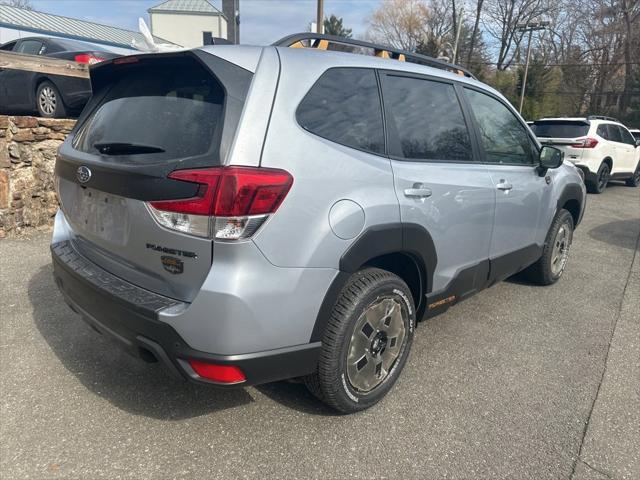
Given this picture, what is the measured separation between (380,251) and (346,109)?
0.72 meters

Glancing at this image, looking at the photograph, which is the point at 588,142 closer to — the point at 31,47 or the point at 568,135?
the point at 568,135

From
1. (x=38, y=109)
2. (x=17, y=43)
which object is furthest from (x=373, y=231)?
(x=17, y=43)

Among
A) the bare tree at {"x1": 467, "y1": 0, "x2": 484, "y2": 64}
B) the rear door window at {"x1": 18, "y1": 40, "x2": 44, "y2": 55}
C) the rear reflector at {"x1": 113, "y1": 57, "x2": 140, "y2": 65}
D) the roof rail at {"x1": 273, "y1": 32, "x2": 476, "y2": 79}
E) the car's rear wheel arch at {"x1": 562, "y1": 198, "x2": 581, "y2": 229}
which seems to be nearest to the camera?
the rear reflector at {"x1": 113, "y1": 57, "x2": 140, "y2": 65}

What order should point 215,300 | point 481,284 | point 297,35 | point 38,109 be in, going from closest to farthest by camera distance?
point 215,300 < point 297,35 < point 481,284 < point 38,109

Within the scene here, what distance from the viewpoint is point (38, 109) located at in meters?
7.21

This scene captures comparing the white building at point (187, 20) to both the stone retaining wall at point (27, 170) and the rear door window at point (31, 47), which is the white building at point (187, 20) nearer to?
the rear door window at point (31, 47)

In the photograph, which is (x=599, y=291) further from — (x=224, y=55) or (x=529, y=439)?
(x=224, y=55)

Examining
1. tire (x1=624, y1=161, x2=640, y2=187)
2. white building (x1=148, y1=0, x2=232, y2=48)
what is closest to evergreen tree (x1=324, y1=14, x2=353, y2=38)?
white building (x1=148, y1=0, x2=232, y2=48)

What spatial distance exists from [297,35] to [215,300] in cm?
154

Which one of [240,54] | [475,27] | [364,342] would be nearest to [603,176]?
[364,342]

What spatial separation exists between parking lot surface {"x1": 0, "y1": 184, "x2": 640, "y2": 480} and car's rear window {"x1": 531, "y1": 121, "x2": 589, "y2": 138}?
830 cm

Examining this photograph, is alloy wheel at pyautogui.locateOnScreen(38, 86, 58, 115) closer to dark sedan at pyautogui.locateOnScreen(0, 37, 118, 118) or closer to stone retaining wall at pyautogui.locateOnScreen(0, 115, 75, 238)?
dark sedan at pyautogui.locateOnScreen(0, 37, 118, 118)

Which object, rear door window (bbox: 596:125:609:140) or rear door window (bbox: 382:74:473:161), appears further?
rear door window (bbox: 596:125:609:140)

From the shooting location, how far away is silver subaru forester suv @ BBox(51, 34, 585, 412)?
1.89m
